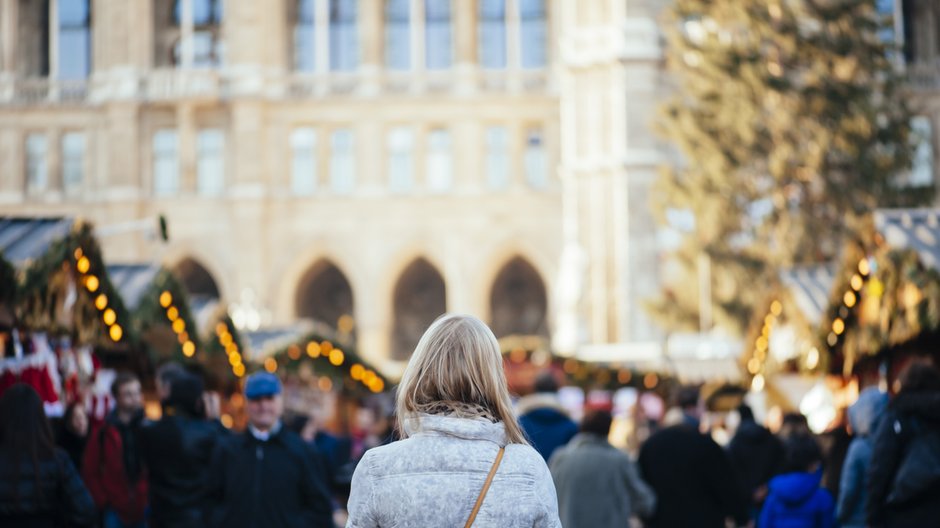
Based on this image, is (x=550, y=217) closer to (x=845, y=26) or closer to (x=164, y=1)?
(x=164, y=1)

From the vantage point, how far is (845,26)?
2573cm

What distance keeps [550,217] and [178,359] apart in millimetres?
28806

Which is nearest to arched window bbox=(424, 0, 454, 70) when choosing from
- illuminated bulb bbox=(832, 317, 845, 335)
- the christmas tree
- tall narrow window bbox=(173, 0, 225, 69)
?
tall narrow window bbox=(173, 0, 225, 69)

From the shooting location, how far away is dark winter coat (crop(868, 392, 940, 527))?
6758 millimetres

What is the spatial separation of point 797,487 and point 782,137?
19.0m

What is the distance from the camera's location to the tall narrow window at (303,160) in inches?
1689

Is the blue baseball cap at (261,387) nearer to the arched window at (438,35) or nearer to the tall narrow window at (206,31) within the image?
the arched window at (438,35)

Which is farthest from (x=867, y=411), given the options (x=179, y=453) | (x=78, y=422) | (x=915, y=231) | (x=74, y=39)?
(x=74, y=39)

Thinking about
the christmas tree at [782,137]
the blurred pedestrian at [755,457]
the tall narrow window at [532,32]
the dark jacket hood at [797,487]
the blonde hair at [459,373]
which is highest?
the tall narrow window at [532,32]

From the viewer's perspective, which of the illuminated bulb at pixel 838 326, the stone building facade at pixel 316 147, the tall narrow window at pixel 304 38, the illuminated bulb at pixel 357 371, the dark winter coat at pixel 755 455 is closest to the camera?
the dark winter coat at pixel 755 455

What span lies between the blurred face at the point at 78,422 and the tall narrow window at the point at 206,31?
3650 centimetres

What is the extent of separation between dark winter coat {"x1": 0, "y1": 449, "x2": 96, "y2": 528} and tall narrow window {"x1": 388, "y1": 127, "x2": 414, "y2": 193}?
36.7 metres

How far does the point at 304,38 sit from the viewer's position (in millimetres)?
44375

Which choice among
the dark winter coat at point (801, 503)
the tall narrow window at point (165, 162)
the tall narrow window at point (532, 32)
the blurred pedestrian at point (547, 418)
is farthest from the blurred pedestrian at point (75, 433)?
the tall narrow window at point (532, 32)
